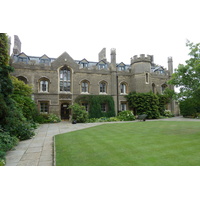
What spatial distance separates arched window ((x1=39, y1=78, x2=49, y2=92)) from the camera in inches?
787

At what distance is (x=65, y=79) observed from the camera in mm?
20984

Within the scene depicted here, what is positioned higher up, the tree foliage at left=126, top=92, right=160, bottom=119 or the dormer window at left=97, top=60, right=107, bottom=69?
the dormer window at left=97, top=60, right=107, bottom=69

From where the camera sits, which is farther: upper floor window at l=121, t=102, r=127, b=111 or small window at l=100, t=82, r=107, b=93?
upper floor window at l=121, t=102, r=127, b=111

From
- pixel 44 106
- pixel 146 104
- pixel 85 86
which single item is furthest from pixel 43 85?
pixel 146 104

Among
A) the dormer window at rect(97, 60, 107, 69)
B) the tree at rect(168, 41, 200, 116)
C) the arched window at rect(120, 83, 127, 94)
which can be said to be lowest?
the tree at rect(168, 41, 200, 116)

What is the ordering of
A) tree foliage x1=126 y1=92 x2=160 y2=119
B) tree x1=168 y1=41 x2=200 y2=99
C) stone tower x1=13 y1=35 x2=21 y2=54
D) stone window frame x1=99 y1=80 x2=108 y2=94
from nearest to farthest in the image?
1. tree x1=168 y1=41 x2=200 y2=99
2. tree foliage x1=126 y1=92 x2=160 y2=119
3. stone tower x1=13 y1=35 x2=21 y2=54
4. stone window frame x1=99 y1=80 x2=108 y2=94

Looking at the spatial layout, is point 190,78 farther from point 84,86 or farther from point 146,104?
point 84,86

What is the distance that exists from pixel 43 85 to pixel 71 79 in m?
3.91

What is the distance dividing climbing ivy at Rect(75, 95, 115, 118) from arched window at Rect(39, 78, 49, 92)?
4481 millimetres

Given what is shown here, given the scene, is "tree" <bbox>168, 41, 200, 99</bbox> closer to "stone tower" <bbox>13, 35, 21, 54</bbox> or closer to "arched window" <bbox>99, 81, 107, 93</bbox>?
"arched window" <bbox>99, 81, 107, 93</bbox>

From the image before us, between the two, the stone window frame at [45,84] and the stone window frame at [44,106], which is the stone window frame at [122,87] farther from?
the stone window frame at [44,106]

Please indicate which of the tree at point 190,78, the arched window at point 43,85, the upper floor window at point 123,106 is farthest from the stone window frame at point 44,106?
the tree at point 190,78

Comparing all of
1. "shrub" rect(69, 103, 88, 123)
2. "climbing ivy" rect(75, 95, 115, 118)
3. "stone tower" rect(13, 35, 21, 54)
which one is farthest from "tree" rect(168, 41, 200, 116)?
"stone tower" rect(13, 35, 21, 54)

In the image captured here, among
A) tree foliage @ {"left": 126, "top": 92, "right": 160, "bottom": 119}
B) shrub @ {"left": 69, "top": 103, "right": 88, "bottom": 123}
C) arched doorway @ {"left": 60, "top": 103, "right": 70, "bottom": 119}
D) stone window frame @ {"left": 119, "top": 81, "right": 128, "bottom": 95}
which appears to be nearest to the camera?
shrub @ {"left": 69, "top": 103, "right": 88, "bottom": 123}
